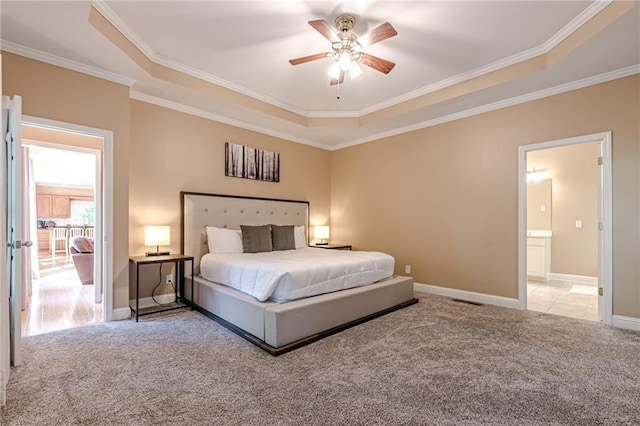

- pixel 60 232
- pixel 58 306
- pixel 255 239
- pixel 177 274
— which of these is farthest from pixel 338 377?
pixel 60 232

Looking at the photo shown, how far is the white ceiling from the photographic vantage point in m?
2.54

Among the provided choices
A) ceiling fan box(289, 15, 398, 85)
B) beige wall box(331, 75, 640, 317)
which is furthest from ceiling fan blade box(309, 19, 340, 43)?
beige wall box(331, 75, 640, 317)

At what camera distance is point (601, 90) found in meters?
3.33

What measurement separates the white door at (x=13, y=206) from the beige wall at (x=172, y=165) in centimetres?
145

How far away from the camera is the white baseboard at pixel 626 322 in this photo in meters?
3.10

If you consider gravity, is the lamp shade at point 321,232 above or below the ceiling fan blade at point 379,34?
below

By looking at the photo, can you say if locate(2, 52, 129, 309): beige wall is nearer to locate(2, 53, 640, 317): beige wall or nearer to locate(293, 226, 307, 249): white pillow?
locate(2, 53, 640, 317): beige wall

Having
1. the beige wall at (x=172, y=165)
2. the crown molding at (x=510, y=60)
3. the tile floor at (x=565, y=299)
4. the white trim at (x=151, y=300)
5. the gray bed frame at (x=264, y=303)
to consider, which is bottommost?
the tile floor at (x=565, y=299)

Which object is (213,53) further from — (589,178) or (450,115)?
(589,178)

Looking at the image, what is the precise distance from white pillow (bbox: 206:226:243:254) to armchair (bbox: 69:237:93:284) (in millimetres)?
2525

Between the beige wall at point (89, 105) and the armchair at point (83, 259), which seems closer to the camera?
the beige wall at point (89, 105)

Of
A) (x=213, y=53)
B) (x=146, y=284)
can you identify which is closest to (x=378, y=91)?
(x=213, y=53)

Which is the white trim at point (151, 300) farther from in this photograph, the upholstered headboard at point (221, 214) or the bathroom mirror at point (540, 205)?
the bathroom mirror at point (540, 205)

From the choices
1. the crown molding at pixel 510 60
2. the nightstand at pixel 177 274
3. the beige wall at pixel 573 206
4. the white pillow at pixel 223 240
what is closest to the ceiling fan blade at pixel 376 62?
the crown molding at pixel 510 60
